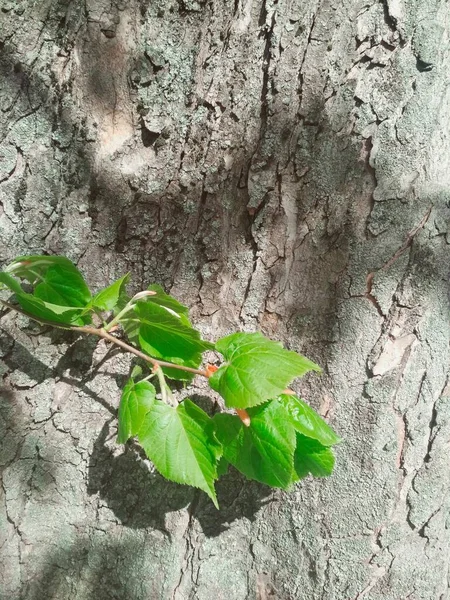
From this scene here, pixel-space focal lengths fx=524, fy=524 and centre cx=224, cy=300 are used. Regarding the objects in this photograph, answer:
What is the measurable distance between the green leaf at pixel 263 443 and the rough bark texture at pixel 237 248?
19 cm

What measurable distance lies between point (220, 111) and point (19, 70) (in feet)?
1.42

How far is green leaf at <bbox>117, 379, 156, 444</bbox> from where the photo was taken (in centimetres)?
101

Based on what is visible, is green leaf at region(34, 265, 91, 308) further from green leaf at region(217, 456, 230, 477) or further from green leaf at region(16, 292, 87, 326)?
green leaf at region(217, 456, 230, 477)

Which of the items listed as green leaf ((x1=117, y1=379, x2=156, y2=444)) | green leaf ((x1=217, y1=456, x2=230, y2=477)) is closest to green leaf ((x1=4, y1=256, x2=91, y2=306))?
green leaf ((x1=117, y1=379, x2=156, y2=444))

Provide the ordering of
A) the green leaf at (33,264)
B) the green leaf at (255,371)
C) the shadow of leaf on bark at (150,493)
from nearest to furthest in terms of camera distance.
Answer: the green leaf at (255,371), the green leaf at (33,264), the shadow of leaf on bark at (150,493)

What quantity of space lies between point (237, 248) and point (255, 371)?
1.16 ft

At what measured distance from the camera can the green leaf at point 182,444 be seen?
1.00m

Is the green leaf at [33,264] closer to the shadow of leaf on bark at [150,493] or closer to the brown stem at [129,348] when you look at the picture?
the brown stem at [129,348]

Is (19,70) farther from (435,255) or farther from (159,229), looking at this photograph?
(435,255)

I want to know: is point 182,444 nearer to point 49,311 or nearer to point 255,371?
point 255,371

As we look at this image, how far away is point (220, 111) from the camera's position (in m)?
1.18

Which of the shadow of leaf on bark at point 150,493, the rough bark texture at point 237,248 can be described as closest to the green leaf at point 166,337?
the rough bark texture at point 237,248

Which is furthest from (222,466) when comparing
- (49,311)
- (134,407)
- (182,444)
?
(49,311)

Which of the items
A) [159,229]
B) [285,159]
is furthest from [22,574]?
[285,159]
